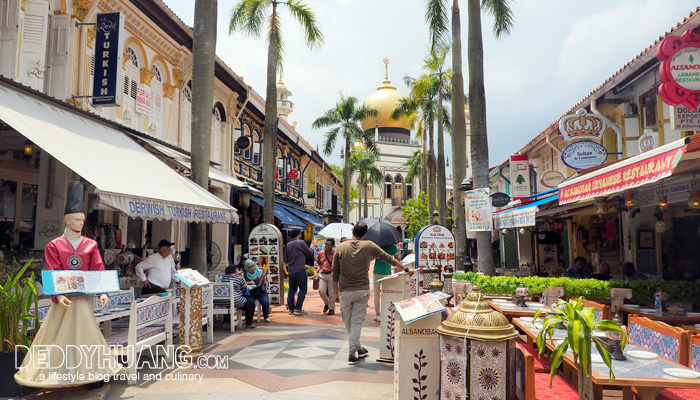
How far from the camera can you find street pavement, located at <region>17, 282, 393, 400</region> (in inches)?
212

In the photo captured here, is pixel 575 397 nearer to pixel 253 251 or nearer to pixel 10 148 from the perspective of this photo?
pixel 253 251

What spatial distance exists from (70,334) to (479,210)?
27.4 ft

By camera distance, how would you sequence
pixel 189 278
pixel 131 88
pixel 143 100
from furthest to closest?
pixel 143 100 → pixel 131 88 → pixel 189 278

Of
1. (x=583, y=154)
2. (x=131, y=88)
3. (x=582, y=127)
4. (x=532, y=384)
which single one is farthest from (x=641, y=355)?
(x=131, y=88)

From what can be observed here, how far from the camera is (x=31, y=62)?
28.6 ft

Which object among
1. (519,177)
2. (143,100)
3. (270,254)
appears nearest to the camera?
(270,254)

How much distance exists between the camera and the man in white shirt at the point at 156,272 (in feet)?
25.8

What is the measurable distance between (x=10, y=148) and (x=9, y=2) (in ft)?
8.69

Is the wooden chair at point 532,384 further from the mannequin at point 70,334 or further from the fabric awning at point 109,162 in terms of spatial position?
the fabric awning at point 109,162

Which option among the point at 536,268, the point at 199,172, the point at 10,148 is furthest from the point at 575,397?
the point at 536,268

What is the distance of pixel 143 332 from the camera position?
6.51m

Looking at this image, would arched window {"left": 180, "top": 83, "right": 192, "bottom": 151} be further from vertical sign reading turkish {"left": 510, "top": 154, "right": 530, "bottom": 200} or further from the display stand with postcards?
vertical sign reading turkish {"left": 510, "top": 154, "right": 530, "bottom": 200}

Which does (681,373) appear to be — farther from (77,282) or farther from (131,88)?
(131,88)

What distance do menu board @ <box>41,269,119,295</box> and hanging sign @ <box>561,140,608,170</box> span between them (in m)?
10.1
